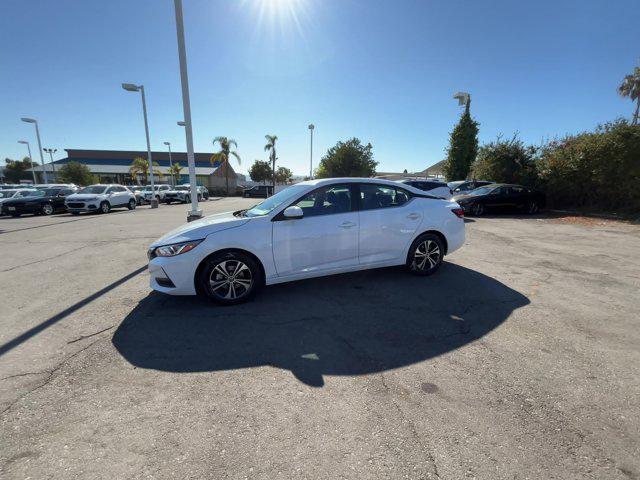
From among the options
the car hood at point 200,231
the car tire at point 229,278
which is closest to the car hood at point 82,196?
the car hood at point 200,231

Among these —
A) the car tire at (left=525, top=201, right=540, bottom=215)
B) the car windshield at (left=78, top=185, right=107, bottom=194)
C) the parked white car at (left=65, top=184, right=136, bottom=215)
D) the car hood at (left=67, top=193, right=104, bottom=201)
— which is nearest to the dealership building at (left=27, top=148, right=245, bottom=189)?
the parked white car at (left=65, top=184, right=136, bottom=215)

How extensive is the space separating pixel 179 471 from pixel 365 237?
11.0 ft

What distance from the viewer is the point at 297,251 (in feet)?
13.4

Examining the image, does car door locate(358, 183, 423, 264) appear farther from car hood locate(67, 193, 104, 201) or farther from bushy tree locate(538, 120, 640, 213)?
car hood locate(67, 193, 104, 201)

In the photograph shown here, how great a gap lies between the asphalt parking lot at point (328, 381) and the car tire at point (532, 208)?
11479mm

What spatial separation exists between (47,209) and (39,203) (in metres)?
0.48

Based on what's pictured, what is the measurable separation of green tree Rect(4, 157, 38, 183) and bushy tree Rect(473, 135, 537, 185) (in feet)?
287

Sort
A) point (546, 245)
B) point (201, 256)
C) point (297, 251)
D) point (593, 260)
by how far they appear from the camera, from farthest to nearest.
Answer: point (546, 245), point (593, 260), point (297, 251), point (201, 256)

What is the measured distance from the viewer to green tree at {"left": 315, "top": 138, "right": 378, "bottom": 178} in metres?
42.0

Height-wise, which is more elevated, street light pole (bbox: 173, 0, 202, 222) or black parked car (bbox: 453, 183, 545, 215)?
street light pole (bbox: 173, 0, 202, 222)

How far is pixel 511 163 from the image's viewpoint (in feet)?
60.3

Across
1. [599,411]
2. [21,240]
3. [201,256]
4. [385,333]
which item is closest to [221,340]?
[201,256]

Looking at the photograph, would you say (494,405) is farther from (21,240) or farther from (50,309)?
(21,240)

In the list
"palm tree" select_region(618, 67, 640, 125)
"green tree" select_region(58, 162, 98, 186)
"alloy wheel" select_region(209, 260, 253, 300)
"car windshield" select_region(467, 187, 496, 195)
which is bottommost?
"alloy wheel" select_region(209, 260, 253, 300)
